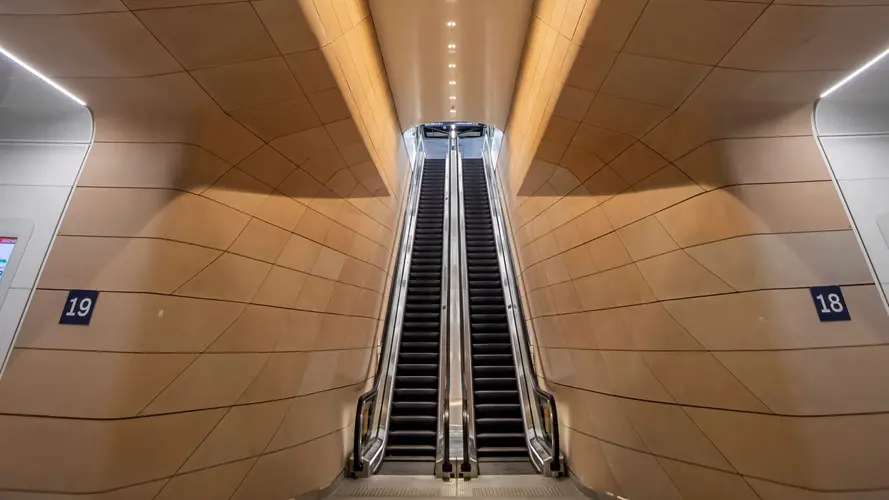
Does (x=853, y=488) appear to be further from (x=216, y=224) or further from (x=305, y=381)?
(x=216, y=224)

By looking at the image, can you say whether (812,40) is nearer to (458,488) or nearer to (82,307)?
(458,488)

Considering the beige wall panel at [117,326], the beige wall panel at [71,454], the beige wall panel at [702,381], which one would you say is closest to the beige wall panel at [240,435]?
the beige wall panel at [71,454]

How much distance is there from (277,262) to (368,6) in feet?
9.39

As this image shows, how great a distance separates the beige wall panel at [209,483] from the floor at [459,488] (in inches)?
43.3

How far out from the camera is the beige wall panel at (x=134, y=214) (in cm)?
251

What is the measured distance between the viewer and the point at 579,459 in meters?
3.98

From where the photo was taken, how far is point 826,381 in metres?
2.24

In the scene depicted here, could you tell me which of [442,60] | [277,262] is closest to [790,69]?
[442,60]

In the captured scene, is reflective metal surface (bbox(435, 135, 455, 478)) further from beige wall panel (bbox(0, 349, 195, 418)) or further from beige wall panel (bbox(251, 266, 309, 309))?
beige wall panel (bbox(0, 349, 195, 418))

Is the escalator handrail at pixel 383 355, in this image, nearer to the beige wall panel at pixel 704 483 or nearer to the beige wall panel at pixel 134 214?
the beige wall panel at pixel 134 214

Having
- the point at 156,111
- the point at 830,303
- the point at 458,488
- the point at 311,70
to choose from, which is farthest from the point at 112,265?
the point at 830,303

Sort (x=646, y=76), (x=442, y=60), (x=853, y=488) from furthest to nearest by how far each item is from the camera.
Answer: (x=442, y=60)
(x=646, y=76)
(x=853, y=488)

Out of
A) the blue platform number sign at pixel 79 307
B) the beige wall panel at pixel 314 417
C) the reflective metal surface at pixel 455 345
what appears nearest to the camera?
the blue platform number sign at pixel 79 307

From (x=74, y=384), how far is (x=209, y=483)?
1.09 meters
